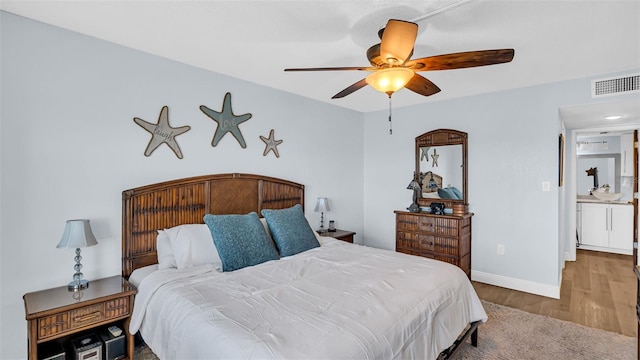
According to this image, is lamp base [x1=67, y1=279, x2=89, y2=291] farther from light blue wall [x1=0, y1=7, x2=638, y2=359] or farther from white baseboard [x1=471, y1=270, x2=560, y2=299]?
white baseboard [x1=471, y1=270, x2=560, y2=299]

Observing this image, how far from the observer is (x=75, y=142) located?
235 centimetres

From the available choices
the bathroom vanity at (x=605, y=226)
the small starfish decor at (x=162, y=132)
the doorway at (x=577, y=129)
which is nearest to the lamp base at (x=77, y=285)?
the small starfish decor at (x=162, y=132)

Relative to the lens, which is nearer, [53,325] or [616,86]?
[53,325]

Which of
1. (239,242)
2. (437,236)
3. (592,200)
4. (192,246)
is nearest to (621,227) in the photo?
(592,200)

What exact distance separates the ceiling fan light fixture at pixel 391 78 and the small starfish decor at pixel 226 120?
1.78 meters

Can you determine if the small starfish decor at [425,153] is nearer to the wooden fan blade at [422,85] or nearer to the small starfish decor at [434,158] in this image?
the small starfish decor at [434,158]

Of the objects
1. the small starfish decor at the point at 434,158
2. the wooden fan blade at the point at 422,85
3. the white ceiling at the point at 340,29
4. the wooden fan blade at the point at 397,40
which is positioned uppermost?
the white ceiling at the point at 340,29

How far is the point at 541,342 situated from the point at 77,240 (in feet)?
11.9

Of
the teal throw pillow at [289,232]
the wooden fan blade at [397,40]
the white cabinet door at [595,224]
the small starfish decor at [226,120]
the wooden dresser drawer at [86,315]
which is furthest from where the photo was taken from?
the white cabinet door at [595,224]

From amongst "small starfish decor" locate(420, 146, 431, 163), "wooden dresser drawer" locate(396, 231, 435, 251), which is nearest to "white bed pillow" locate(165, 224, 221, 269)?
"wooden dresser drawer" locate(396, 231, 435, 251)

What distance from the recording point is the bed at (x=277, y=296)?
1486 mm

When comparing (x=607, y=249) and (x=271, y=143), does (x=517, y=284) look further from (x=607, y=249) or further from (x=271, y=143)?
(x=271, y=143)

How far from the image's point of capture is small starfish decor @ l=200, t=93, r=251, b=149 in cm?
317

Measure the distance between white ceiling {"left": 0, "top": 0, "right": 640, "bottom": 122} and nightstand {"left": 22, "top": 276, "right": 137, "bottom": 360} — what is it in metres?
1.87
